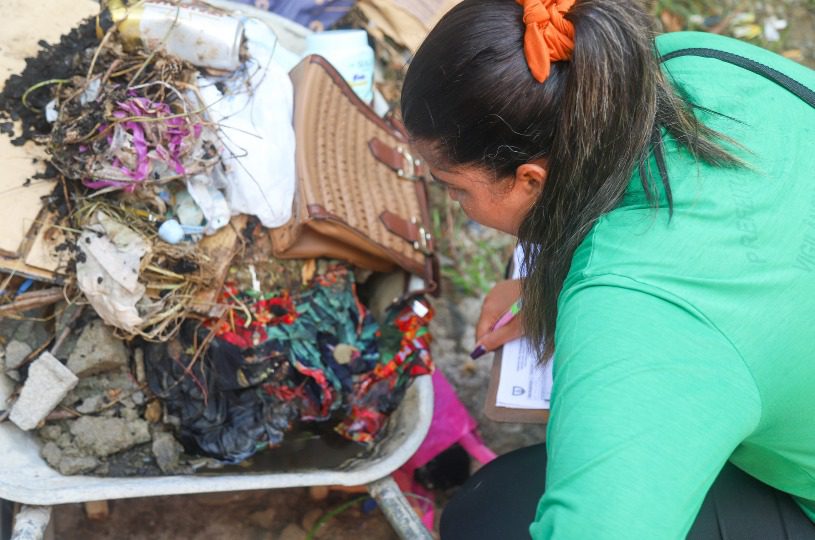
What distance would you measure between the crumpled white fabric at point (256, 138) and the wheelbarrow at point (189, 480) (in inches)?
20.1

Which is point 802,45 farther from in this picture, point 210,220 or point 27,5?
point 27,5

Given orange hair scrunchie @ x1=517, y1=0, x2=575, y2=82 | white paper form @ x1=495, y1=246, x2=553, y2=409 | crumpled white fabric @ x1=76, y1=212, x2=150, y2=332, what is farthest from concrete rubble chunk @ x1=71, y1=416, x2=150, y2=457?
orange hair scrunchie @ x1=517, y1=0, x2=575, y2=82

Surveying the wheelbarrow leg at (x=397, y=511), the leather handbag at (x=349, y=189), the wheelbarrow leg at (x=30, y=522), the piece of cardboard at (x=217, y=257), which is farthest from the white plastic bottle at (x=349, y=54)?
the wheelbarrow leg at (x=30, y=522)

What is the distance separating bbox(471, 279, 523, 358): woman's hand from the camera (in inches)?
78.6

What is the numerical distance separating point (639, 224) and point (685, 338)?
0.20 metres

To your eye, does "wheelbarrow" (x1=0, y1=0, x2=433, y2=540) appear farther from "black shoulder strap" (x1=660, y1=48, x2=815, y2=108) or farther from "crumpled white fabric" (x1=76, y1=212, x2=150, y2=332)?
"black shoulder strap" (x1=660, y1=48, x2=815, y2=108)

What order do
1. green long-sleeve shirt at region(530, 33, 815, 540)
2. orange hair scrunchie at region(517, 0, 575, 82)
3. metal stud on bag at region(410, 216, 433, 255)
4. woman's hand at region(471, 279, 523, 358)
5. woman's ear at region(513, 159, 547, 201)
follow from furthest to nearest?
metal stud on bag at region(410, 216, 433, 255) < woman's hand at region(471, 279, 523, 358) < woman's ear at region(513, 159, 547, 201) < orange hair scrunchie at region(517, 0, 575, 82) < green long-sleeve shirt at region(530, 33, 815, 540)

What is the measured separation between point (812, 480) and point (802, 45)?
280 centimetres

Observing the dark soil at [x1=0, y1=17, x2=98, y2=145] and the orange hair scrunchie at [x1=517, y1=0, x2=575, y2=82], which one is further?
the dark soil at [x1=0, y1=17, x2=98, y2=145]

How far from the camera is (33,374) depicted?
1914 mm

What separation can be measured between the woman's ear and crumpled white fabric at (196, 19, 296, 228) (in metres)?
0.97

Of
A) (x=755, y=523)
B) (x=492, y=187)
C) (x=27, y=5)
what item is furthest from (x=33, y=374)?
(x=755, y=523)

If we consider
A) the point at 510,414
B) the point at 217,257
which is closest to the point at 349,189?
the point at 217,257

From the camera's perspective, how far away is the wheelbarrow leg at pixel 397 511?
6.33 ft
